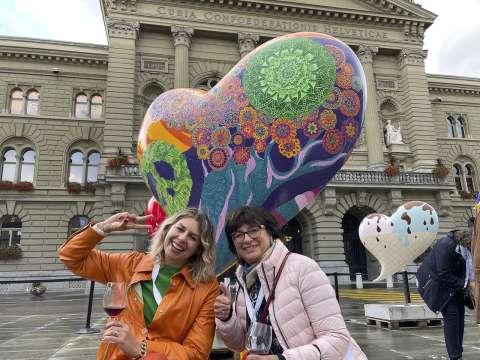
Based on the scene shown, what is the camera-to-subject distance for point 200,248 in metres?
2.47

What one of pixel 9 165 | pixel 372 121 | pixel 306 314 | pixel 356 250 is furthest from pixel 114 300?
pixel 372 121

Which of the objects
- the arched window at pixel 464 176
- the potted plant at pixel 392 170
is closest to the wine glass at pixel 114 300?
the potted plant at pixel 392 170

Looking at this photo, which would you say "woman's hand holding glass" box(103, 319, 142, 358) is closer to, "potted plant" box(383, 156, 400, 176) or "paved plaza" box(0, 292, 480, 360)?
"paved plaza" box(0, 292, 480, 360)

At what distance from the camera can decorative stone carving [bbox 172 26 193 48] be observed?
24.1m

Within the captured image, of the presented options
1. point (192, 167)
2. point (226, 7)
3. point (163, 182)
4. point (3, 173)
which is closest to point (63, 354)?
point (163, 182)

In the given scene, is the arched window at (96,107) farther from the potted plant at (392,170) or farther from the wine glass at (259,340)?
the wine glass at (259,340)

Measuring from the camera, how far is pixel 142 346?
81.1 inches

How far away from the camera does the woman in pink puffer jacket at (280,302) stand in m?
1.94

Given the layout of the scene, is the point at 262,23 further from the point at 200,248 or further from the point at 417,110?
the point at 200,248

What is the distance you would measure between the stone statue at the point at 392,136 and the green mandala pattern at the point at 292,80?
23.2m

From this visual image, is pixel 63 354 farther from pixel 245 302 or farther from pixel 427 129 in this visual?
pixel 427 129

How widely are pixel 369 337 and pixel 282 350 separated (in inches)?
195

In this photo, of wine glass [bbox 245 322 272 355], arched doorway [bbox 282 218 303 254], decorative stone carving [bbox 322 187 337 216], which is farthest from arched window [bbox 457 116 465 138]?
wine glass [bbox 245 322 272 355]

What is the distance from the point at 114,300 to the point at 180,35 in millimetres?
24384
